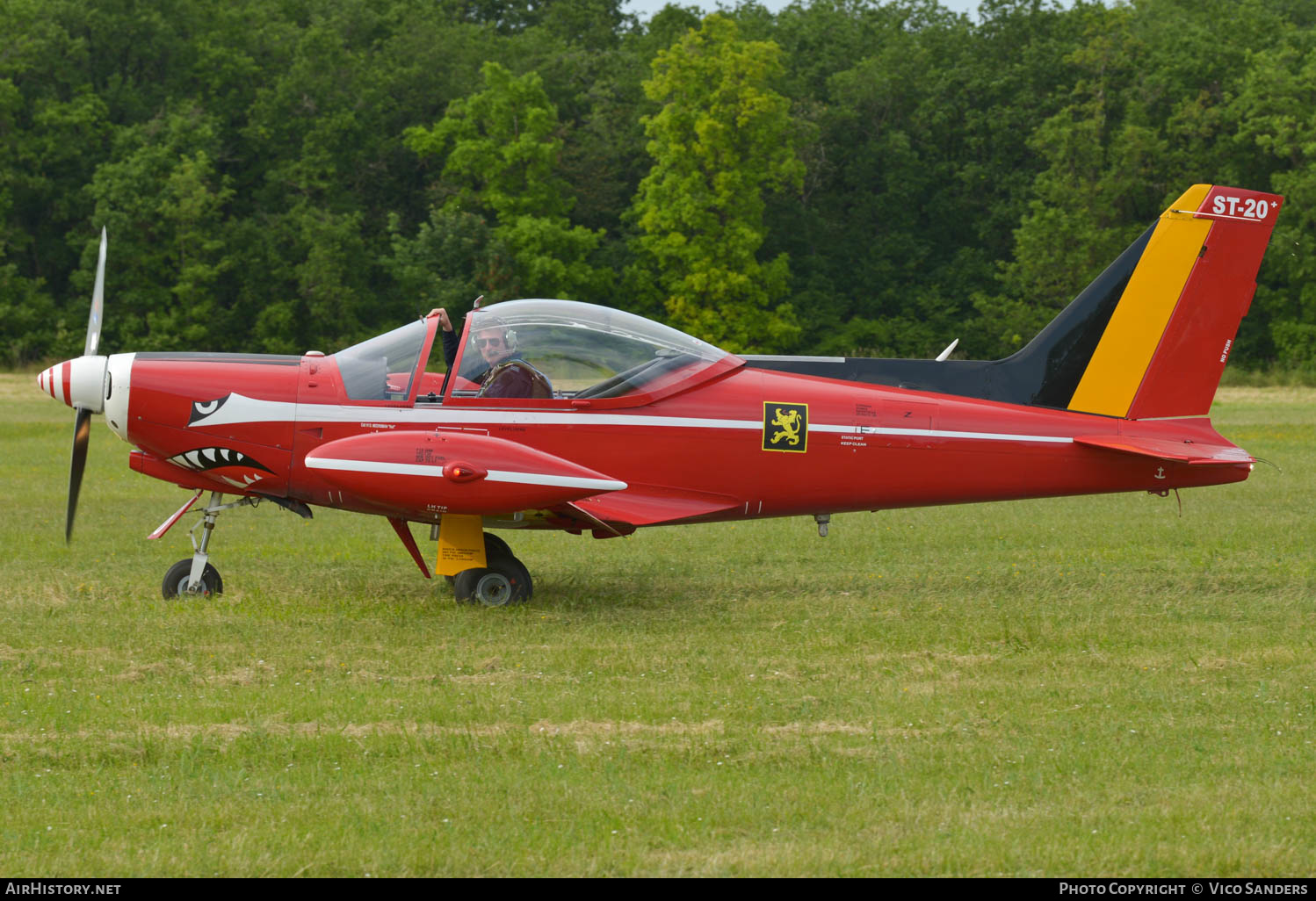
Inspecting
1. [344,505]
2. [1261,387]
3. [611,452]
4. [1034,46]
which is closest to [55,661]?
[344,505]

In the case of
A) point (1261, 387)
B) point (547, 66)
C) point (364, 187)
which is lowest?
point (1261, 387)

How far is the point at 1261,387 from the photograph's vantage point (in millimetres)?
44281

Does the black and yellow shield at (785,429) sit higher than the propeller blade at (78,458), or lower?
higher

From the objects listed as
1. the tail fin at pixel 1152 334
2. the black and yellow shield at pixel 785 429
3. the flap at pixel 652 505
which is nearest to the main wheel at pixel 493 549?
the flap at pixel 652 505

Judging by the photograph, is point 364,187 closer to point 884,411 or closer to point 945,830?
point 884,411

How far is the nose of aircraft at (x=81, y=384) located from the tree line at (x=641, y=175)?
4062 cm

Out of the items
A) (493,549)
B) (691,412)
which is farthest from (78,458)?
(691,412)

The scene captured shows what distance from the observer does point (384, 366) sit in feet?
35.0

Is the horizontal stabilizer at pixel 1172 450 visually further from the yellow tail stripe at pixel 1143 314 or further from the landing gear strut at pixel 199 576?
the landing gear strut at pixel 199 576

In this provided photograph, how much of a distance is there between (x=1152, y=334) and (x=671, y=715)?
18.6ft

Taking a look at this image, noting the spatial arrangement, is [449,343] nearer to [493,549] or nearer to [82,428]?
[493,549]

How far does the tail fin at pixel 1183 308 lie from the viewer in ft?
36.3

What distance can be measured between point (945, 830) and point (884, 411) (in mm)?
5469

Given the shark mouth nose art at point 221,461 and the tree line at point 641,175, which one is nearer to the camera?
the shark mouth nose art at point 221,461
